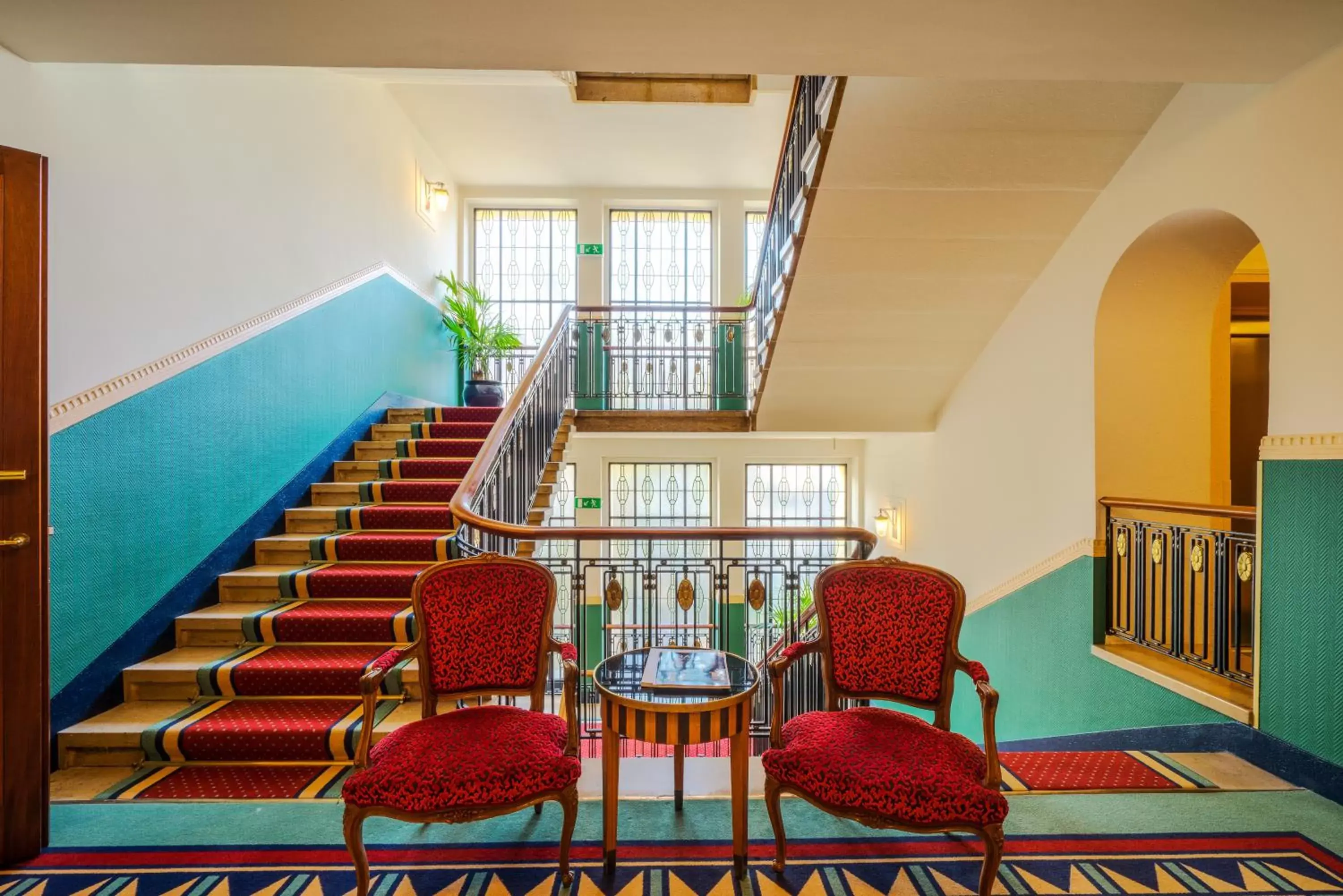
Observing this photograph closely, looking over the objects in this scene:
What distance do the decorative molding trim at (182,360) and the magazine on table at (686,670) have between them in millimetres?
2094

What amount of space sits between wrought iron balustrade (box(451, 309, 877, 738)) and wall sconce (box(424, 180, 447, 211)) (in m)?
2.47

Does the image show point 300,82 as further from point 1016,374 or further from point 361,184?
point 1016,374

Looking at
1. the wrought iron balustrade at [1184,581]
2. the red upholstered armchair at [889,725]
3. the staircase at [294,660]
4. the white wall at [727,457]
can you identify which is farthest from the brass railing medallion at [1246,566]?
the white wall at [727,457]

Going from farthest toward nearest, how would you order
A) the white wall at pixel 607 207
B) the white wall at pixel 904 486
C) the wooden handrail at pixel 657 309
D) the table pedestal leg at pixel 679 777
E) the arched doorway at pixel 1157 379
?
1. the white wall at pixel 607 207
2. the wooden handrail at pixel 657 309
3. the white wall at pixel 904 486
4. the arched doorway at pixel 1157 379
5. the table pedestal leg at pixel 679 777

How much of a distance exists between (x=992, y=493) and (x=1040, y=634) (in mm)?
1127

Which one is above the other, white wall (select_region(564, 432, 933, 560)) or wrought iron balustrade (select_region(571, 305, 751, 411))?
wrought iron balustrade (select_region(571, 305, 751, 411))

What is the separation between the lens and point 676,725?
197 cm

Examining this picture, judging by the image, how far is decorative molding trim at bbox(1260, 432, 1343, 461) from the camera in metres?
2.44

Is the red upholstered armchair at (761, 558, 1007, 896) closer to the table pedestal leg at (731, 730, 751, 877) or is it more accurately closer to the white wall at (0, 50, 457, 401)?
the table pedestal leg at (731, 730, 751, 877)

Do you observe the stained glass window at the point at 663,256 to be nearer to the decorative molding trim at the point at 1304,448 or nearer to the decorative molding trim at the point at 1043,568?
the decorative molding trim at the point at 1043,568

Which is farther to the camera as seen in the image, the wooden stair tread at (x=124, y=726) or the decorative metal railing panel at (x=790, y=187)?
the decorative metal railing panel at (x=790, y=187)

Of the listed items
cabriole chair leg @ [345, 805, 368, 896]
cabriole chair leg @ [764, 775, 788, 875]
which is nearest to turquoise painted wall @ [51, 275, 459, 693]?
cabriole chair leg @ [345, 805, 368, 896]

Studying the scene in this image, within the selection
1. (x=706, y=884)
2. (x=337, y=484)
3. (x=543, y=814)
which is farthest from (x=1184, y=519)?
(x=337, y=484)

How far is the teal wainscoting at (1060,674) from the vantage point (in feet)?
10.7
